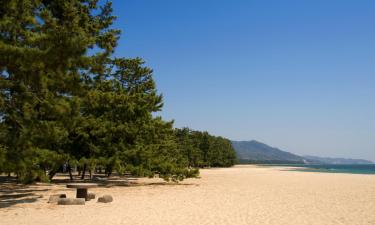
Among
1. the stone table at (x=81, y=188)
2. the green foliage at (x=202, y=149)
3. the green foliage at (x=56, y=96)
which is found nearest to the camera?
the green foliage at (x=56, y=96)

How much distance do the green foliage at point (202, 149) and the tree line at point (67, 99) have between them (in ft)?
152

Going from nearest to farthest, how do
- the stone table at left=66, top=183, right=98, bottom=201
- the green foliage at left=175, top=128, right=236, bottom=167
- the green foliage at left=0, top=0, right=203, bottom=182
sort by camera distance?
the green foliage at left=0, top=0, right=203, bottom=182 → the stone table at left=66, top=183, right=98, bottom=201 → the green foliage at left=175, top=128, right=236, bottom=167

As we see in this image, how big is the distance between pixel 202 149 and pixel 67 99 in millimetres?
81168

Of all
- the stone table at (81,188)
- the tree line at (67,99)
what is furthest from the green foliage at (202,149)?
the stone table at (81,188)

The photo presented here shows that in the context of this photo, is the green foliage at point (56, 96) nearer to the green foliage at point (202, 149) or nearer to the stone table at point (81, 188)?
the stone table at point (81, 188)

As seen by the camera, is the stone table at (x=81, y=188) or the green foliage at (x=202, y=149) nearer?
the stone table at (x=81, y=188)

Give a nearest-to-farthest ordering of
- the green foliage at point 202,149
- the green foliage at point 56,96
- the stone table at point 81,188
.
→ the green foliage at point 56,96
the stone table at point 81,188
the green foliage at point 202,149

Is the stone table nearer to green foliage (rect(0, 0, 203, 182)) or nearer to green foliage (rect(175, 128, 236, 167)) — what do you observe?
green foliage (rect(0, 0, 203, 182))

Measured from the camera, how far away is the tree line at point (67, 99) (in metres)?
12.2

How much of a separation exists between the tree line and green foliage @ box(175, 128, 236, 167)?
46.3 metres

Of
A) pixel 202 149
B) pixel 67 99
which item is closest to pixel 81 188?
pixel 67 99

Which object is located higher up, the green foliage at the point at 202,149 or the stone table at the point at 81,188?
the green foliage at the point at 202,149

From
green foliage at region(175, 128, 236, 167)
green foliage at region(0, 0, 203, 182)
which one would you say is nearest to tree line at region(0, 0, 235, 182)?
green foliage at region(0, 0, 203, 182)

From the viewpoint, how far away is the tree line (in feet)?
40.0
